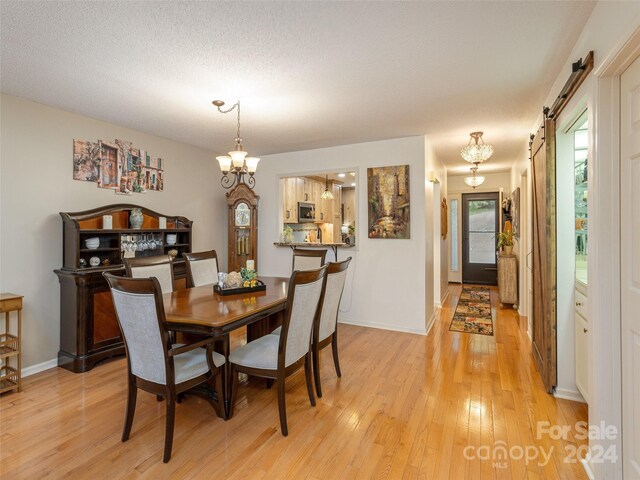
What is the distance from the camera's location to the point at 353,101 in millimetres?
3078

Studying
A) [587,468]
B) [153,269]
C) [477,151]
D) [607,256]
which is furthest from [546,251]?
[153,269]

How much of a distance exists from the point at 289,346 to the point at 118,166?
3.03 meters

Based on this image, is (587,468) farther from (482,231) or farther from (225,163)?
(482,231)

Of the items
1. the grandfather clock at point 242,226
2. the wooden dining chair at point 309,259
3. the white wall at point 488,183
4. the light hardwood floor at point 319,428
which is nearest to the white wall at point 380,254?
the grandfather clock at point 242,226

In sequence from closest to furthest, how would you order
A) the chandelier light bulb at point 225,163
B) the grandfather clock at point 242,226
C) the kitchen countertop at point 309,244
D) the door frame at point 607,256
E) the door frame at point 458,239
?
the door frame at point 607,256 → the chandelier light bulb at point 225,163 → the kitchen countertop at point 309,244 → the grandfather clock at point 242,226 → the door frame at point 458,239

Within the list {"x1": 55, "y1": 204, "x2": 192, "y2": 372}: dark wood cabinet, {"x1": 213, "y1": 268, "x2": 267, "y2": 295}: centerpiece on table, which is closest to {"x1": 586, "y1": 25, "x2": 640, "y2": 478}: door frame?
{"x1": 213, "y1": 268, "x2": 267, "y2": 295}: centerpiece on table

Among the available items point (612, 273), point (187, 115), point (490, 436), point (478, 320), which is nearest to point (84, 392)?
point (187, 115)

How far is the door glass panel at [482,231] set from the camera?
7.53m

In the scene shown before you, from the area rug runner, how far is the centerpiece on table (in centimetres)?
288

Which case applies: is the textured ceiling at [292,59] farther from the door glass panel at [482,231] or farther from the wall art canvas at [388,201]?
the door glass panel at [482,231]

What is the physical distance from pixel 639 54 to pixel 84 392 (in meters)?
4.09

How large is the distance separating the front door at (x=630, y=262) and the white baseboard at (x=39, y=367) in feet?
14.3

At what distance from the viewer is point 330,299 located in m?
2.72

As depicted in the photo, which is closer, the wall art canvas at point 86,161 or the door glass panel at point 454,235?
the wall art canvas at point 86,161
